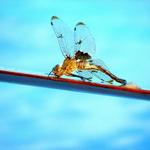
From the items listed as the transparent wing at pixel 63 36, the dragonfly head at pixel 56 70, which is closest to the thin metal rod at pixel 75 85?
the dragonfly head at pixel 56 70

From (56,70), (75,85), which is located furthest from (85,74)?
(75,85)

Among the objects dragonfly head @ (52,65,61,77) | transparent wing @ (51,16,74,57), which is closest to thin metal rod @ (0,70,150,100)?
dragonfly head @ (52,65,61,77)

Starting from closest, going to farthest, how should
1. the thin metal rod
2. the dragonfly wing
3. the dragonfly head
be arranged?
the thin metal rod → the dragonfly head → the dragonfly wing

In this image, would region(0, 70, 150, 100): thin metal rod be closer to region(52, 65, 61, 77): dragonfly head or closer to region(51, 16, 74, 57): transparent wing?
region(52, 65, 61, 77): dragonfly head

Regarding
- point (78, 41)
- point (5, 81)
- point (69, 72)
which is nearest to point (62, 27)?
point (78, 41)

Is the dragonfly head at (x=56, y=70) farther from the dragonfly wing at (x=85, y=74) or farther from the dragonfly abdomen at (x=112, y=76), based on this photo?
the dragonfly abdomen at (x=112, y=76)

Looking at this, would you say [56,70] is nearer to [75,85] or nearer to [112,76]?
[75,85]
